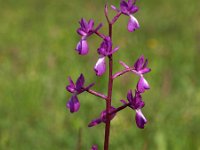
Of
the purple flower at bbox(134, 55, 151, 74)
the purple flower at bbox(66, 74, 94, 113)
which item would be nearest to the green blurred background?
the purple flower at bbox(66, 74, 94, 113)

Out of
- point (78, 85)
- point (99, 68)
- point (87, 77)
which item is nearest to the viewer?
point (99, 68)

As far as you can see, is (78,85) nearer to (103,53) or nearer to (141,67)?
(103,53)

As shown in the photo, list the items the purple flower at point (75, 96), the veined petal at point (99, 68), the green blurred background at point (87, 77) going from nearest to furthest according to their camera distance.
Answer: the veined petal at point (99, 68) → the purple flower at point (75, 96) → the green blurred background at point (87, 77)

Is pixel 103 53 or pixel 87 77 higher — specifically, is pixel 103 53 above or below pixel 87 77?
below

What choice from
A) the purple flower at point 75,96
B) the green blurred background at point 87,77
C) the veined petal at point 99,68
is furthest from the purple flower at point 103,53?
the green blurred background at point 87,77

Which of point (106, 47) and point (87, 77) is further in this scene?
point (87, 77)

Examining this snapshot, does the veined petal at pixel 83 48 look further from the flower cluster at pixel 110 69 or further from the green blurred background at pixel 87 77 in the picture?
the green blurred background at pixel 87 77

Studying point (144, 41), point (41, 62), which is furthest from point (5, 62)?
point (144, 41)

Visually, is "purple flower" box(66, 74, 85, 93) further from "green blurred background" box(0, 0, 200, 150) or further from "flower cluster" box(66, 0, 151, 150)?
"green blurred background" box(0, 0, 200, 150)

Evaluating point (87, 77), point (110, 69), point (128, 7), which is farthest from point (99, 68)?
point (87, 77)
